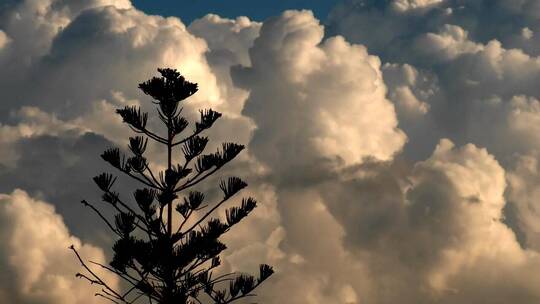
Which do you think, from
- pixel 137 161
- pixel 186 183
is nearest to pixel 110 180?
pixel 137 161

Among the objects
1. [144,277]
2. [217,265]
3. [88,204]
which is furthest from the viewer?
[217,265]

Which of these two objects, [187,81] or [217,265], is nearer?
[187,81]

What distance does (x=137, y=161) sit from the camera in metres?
15.8

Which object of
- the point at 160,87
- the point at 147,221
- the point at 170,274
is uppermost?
the point at 160,87

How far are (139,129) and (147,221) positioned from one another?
204cm

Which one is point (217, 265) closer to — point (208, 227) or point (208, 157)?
point (208, 227)

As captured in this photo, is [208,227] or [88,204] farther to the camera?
[208,227]

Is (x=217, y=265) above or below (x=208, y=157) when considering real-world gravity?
below

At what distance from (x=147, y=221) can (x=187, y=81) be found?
324 cm

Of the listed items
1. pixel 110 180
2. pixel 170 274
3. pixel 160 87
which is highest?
pixel 160 87

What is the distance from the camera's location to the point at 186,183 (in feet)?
51.5

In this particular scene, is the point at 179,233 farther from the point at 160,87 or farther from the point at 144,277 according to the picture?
the point at 160,87

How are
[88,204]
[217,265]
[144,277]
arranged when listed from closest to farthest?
[88,204], [144,277], [217,265]

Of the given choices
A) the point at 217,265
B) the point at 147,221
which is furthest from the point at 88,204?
the point at 217,265
